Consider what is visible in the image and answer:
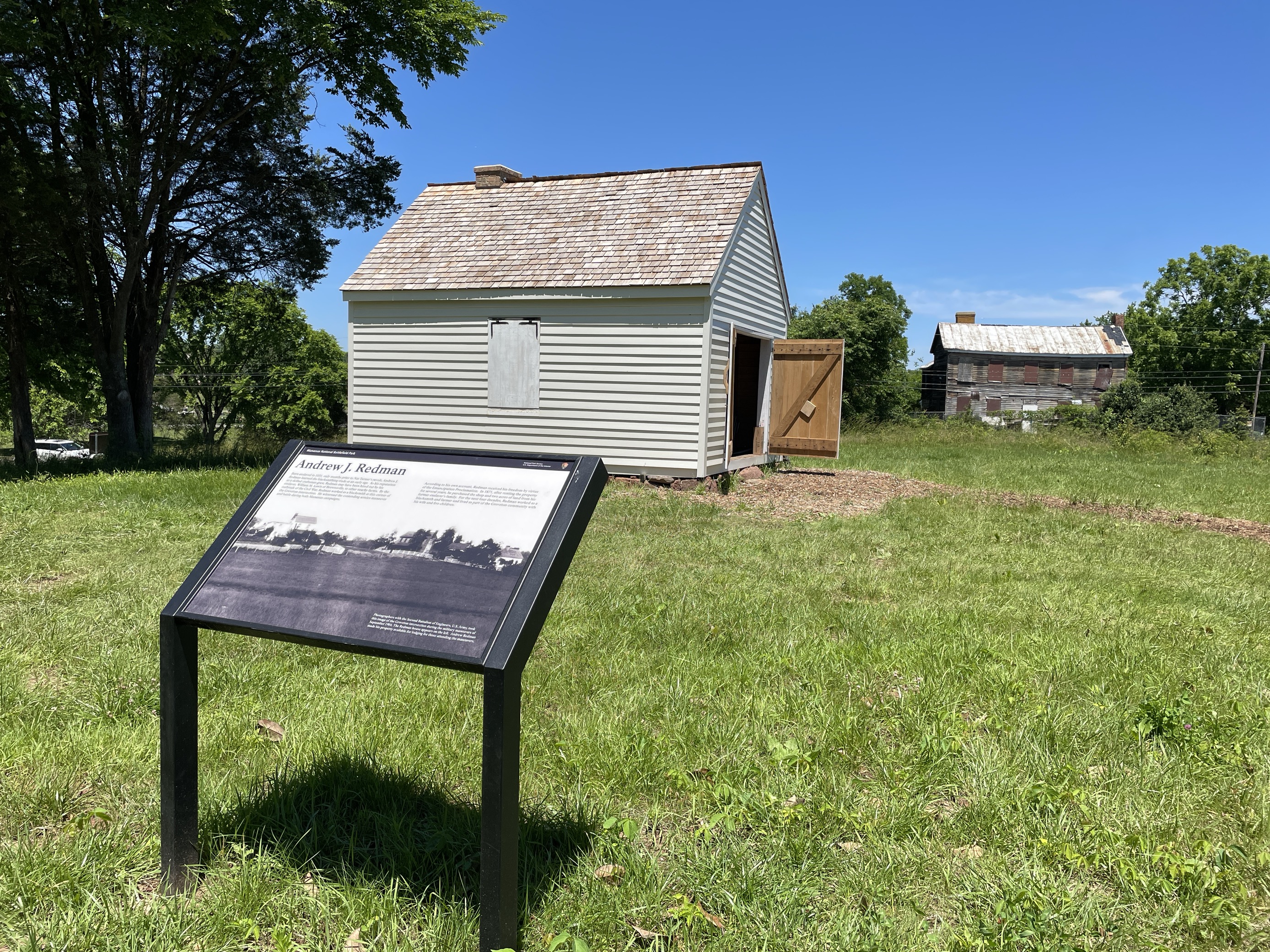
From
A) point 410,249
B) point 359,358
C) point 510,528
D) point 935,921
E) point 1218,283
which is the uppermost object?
point 1218,283

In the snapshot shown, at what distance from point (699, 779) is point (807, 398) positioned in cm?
1222

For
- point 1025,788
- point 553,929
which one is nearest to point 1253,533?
point 1025,788

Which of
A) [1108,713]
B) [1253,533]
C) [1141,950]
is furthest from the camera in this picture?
[1253,533]

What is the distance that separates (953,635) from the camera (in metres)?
5.41

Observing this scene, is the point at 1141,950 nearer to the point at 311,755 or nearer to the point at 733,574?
the point at 311,755

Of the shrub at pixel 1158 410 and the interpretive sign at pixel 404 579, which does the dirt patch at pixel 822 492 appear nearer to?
the interpretive sign at pixel 404 579

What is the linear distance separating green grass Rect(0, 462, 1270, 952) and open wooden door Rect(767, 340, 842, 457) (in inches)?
345

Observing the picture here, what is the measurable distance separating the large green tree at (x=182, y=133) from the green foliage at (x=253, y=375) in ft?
70.9

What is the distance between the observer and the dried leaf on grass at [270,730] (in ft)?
12.6

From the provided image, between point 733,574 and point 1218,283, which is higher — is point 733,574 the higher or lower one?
the lower one

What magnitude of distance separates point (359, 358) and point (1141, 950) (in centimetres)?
1463

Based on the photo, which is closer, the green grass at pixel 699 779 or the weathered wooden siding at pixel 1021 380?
the green grass at pixel 699 779

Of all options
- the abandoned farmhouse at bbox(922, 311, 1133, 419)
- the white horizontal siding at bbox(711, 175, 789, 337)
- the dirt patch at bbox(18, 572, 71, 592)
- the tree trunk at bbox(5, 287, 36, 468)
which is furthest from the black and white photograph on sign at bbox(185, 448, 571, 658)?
the abandoned farmhouse at bbox(922, 311, 1133, 419)

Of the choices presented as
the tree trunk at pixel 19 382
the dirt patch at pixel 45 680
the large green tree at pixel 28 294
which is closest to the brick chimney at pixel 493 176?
the large green tree at pixel 28 294
